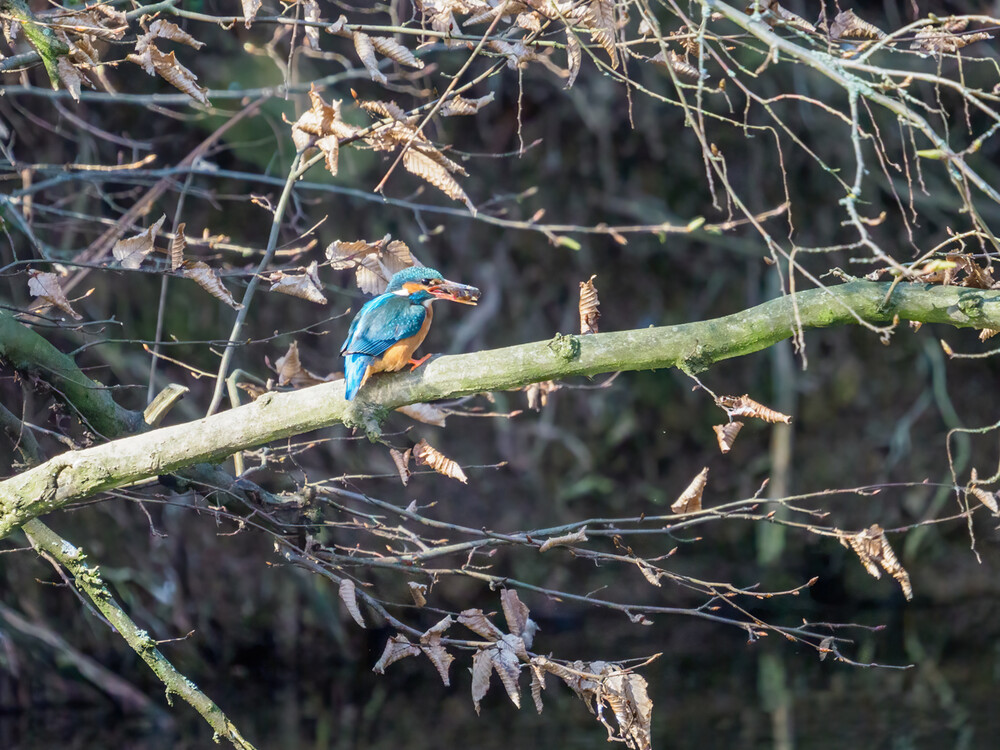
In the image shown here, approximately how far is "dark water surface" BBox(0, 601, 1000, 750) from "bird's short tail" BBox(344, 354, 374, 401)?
2515mm

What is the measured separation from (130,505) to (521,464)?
2.50m

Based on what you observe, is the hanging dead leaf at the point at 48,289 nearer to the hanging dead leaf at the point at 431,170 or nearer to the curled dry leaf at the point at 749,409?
the hanging dead leaf at the point at 431,170

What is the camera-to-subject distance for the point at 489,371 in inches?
70.2

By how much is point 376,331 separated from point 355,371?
0.17m

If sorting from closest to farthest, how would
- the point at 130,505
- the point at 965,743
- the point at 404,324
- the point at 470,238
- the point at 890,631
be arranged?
the point at 404,324 < the point at 965,743 < the point at 130,505 < the point at 890,631 < the point at 470,238

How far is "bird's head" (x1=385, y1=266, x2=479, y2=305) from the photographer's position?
2.30 meters

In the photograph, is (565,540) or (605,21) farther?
(565,540)

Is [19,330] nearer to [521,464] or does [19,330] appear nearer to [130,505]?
[130,505]

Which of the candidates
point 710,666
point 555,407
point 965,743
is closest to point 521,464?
point 555,407

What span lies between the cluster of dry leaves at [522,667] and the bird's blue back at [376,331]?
447mm

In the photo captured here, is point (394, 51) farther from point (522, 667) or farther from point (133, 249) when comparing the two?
point (522, 667)

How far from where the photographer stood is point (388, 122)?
78.4 inches

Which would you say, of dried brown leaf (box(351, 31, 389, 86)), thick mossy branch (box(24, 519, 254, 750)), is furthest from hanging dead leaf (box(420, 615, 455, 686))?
dried brown leaf (box(351, 31, 389, 86))

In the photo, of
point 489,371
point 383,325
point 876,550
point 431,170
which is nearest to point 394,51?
point 431,170
